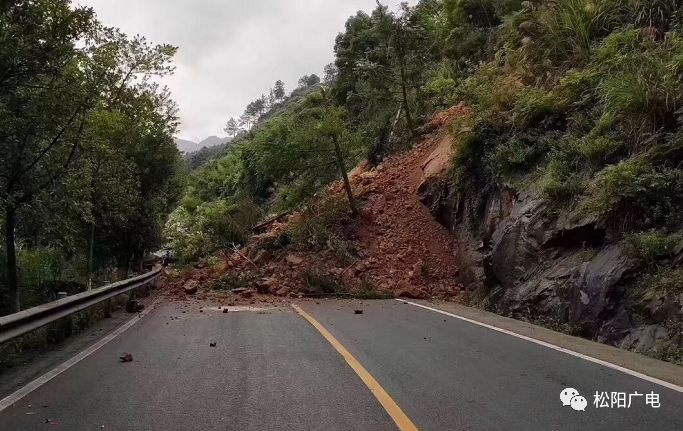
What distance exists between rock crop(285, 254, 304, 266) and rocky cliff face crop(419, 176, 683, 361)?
5.70 m

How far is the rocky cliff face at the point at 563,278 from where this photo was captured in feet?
25.8

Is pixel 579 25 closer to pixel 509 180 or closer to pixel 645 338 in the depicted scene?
pixel 509 180

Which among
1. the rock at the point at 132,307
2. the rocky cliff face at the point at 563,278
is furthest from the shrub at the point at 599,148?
the rock at the point at 132,307

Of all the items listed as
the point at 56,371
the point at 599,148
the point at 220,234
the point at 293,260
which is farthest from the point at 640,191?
the point at 220,234

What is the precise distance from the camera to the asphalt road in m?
4.66

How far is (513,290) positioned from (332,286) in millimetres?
Result: 6678

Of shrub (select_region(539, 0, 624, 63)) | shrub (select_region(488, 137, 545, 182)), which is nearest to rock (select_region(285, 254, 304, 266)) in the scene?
shrub (select_region(488, 137, 545, 182))

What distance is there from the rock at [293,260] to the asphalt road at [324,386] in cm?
1012

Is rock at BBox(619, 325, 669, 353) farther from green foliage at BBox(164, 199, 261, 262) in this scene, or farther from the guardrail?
green foliage at BBox(164, 199, 261, 262)

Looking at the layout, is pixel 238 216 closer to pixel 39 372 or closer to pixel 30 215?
pixel 30 215

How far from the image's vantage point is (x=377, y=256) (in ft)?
63.1

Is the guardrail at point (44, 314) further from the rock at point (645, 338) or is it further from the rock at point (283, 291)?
the rock at point (645, 338)

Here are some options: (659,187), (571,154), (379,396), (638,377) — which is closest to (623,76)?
(571,154)

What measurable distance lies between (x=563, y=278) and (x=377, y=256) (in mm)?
9361
